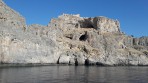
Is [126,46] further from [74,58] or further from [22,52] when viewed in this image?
[22,52]

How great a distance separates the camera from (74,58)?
97000 mm

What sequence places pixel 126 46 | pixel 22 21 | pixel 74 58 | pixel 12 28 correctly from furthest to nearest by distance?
pixel 126 46 → pixel 74 58 → pixel 22 21 → pixel 12 28

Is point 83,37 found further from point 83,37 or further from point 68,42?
point 68,42

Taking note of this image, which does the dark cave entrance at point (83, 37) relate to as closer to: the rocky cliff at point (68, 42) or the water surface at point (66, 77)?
the rocky cliff at point (68, 42)

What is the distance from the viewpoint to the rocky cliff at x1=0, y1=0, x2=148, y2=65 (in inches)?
2904

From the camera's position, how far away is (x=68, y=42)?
105188 millimetres

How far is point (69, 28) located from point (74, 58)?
111 feet

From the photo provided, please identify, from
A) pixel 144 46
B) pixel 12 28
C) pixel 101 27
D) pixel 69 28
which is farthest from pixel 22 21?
pixel 144 46

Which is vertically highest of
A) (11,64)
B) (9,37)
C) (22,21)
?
(22,21)

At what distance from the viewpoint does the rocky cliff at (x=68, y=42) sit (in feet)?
242

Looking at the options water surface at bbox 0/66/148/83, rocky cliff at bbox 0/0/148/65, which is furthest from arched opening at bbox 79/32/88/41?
water surface at bbox 0/66/148/83

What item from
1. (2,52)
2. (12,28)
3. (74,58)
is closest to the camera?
(2,52)

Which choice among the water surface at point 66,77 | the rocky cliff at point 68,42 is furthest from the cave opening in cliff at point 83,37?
the water surface at point 66,77

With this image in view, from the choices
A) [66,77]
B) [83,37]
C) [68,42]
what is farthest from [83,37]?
[66,77]
